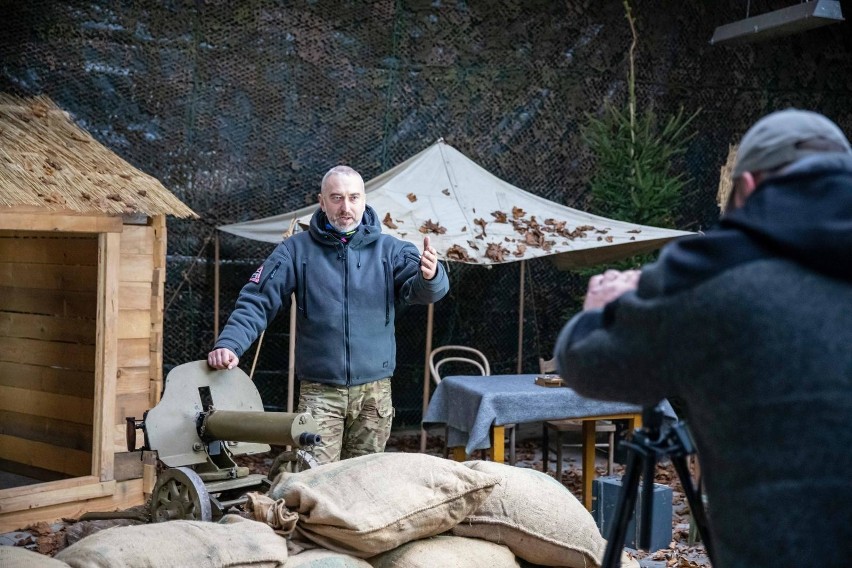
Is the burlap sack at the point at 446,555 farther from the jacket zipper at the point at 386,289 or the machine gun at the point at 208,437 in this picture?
the jacket zipper at the point at 386,289

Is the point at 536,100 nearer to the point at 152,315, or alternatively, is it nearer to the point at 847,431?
the point at 152,315

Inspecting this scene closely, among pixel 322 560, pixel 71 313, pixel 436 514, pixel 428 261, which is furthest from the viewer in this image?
pixel 71 313

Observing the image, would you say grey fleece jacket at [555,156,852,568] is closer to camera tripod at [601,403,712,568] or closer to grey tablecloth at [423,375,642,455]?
camera tripod at [601,403,712,568]

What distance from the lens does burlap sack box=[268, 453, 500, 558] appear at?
10.3 ft

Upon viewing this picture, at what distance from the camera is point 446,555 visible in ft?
10.8

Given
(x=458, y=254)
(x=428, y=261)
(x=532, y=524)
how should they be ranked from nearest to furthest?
(x=532, y=524)
(x=428, y=261)
(x=458, y=254)

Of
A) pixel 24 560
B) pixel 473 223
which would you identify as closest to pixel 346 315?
pixel 24 560

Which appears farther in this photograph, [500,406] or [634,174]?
[634,174]

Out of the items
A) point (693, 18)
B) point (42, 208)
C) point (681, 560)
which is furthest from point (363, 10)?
point (681, 560)

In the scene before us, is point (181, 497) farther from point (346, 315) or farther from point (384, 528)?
point (346, 315)

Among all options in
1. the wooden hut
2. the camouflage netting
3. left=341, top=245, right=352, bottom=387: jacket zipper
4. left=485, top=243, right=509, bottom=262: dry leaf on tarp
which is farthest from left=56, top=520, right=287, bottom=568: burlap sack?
the camouflage netting

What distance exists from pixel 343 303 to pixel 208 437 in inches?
33.9

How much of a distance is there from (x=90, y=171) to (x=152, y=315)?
3.08 ft

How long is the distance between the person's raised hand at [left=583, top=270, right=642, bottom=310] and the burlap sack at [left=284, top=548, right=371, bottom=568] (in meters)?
1.43
